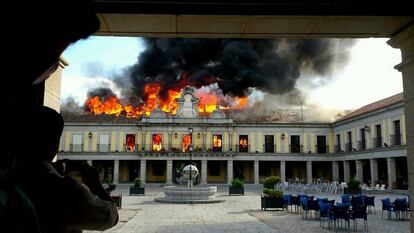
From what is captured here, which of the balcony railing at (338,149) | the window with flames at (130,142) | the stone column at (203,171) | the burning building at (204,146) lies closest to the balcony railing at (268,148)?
the burning building at (204,146)

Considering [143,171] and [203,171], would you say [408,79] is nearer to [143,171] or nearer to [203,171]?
[203,171]

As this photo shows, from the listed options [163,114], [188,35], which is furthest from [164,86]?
[188,35]

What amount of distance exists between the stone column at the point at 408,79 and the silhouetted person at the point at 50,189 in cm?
350

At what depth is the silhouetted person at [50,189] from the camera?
1251mm

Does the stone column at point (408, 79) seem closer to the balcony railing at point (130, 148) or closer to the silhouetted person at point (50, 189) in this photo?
the silhouetted person at point (50, 189)

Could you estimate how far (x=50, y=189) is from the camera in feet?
4.12

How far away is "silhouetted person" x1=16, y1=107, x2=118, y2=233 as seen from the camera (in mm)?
1251

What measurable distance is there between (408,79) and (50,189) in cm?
394

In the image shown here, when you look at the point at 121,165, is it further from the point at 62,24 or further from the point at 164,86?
the point at 62,24

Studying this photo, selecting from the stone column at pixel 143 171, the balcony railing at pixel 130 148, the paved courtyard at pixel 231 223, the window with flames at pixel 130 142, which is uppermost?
the window with flames at pixel 130 142

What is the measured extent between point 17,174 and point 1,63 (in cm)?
40

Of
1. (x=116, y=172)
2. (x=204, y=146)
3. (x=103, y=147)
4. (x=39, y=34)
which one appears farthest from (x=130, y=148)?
(x=39, y=34)

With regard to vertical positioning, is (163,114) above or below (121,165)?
above

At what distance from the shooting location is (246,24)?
3.78 metres
